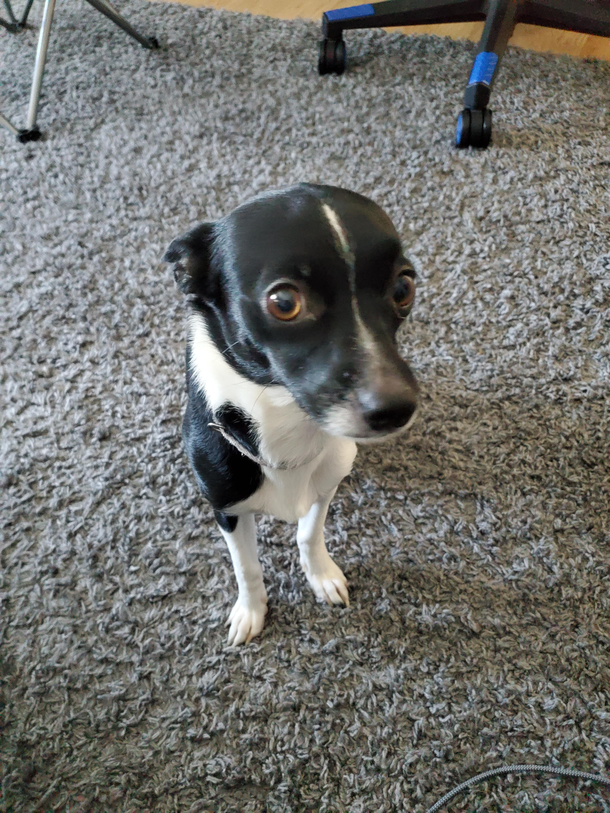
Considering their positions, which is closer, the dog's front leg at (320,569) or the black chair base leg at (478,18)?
the dog's front leg at (320,569)

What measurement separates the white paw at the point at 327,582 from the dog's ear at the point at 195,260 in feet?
2.10

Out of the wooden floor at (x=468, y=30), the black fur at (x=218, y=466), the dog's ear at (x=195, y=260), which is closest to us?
the dog's ear at (x=195, y=260)

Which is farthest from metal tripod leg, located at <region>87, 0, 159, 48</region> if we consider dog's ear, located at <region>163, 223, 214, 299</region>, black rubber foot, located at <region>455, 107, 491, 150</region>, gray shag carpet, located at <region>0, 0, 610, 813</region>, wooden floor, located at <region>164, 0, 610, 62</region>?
dog's ear, located at <region>163, 223, 214, 299</region>

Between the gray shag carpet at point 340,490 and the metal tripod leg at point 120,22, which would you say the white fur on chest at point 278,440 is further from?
the metal tripod leg at point 120,22

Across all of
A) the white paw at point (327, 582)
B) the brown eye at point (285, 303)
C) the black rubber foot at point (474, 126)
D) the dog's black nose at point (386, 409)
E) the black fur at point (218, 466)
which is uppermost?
the brown eye at point (285, 303)

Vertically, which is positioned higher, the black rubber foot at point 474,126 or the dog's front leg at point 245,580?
the black rubber foot at point 474,126

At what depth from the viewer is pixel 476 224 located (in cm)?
179

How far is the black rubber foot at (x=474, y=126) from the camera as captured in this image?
1.89 meters

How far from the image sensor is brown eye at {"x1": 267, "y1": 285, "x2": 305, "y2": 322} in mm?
681

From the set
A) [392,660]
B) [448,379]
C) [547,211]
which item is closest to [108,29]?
[547,211]

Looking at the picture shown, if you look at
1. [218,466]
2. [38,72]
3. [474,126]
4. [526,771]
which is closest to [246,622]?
[218,466]

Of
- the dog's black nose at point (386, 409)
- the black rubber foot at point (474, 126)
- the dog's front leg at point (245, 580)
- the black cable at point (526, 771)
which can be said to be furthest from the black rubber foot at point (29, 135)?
the black cable at point (526, 771)

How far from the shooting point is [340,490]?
134cm

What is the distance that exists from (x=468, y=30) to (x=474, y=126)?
2.50 feet
